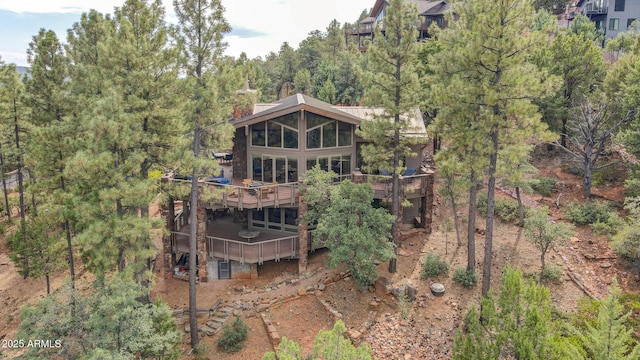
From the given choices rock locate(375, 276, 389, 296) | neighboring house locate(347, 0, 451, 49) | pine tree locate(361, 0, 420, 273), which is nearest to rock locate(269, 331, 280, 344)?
rock locate(375, 276, 389, 296)

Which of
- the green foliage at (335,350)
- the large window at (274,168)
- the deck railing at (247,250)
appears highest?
the large window at (274,168)

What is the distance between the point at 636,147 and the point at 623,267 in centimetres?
675

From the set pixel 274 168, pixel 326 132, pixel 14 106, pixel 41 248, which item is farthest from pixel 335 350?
pixel 14 106

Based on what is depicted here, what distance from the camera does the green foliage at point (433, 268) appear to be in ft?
56.9

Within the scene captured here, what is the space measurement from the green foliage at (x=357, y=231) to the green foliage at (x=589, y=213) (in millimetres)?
10475

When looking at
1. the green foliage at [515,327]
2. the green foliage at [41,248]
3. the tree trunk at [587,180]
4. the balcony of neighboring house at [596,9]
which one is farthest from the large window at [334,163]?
the balcony of neighboring house at [596,9]

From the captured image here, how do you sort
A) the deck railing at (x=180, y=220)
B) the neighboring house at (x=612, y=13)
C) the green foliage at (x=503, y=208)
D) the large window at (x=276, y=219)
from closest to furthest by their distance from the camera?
the large window at (x=276, y=219)
the deck railing at (x=180, y=220)
the green foliage at (x=503, y=208)
the neighboring house at (x=612, y=13)

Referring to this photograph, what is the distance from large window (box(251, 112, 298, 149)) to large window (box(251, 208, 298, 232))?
3.41 meters

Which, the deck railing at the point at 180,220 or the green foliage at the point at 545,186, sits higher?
the green foliage at the point at 545,186

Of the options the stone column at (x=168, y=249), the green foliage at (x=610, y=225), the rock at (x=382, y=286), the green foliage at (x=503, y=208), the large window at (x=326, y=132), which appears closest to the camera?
the rock at (x=382, y=286)

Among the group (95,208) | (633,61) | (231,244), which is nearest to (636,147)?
(633,61)

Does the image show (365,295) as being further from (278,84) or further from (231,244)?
(278,84)

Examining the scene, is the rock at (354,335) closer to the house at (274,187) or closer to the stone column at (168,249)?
the house at (274,187)

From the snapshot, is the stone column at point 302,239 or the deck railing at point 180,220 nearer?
the stone column at point 302,239
